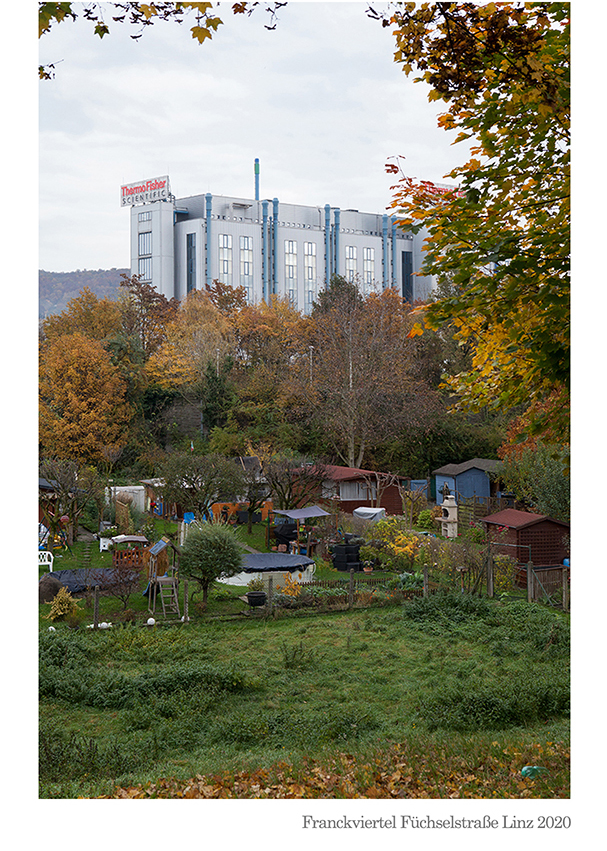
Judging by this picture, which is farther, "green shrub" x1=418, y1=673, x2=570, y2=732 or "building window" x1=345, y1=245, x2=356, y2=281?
"building window" x1=345, y1=245, x2=356, y2=281

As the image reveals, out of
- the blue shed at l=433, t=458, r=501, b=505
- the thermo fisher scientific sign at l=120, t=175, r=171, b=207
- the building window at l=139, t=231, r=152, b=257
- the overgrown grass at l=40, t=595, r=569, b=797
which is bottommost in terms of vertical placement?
the overgrown grass at l=40, t=595, r=569, b=797

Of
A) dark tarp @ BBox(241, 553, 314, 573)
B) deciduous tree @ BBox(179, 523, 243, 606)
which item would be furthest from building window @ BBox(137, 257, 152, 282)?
deciduous tree @ BBox(179, 523, 243, 606)

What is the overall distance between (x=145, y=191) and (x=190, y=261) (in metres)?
8.67

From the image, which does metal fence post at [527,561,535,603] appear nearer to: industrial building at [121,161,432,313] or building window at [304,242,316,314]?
industrial building at [121,161,432,313]

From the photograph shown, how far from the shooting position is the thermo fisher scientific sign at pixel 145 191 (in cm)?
6384

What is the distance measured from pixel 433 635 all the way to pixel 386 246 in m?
52.4

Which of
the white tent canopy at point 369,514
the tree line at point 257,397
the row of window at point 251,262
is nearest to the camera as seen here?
the white tent canopy at point 369,514

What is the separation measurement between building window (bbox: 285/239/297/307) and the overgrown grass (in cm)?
5083

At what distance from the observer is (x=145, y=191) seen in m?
65.2

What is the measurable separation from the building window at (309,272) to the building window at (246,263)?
4851mm

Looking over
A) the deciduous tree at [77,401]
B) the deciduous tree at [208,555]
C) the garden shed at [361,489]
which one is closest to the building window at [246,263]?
the deciduous tree at [77,401]

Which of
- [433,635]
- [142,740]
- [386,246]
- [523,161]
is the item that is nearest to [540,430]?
[523,161]

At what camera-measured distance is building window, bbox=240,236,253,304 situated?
61.9 metres

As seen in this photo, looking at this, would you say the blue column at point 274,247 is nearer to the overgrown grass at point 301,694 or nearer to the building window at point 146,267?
the building window at point 146,267
